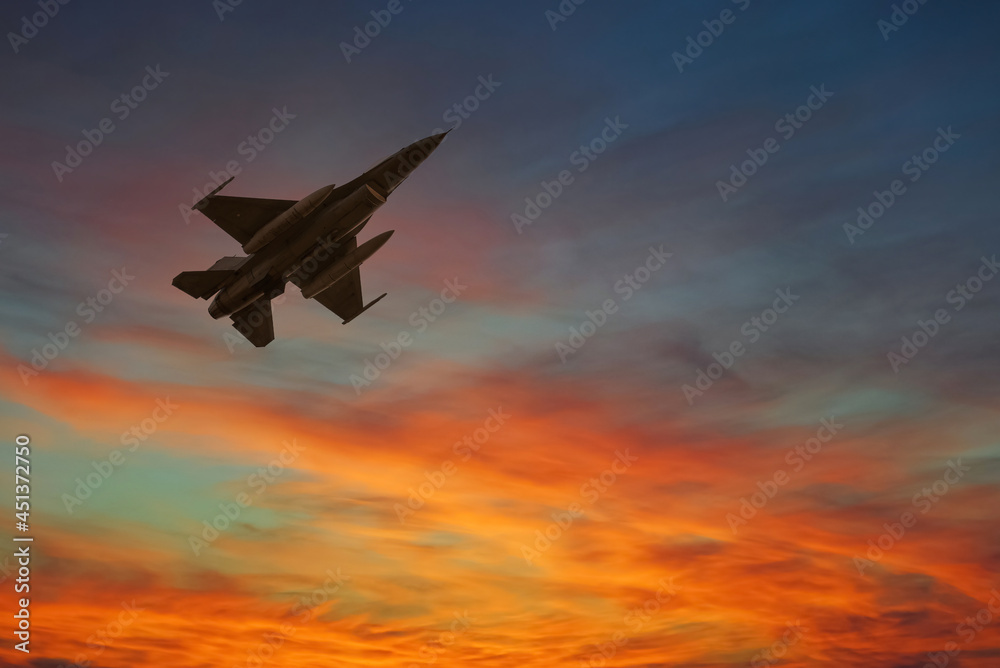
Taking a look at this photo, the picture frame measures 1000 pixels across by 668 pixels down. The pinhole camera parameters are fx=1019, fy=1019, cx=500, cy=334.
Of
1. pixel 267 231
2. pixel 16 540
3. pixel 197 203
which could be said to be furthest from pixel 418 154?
pixel 16 540

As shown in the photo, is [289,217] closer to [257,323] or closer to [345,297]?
[257,323]

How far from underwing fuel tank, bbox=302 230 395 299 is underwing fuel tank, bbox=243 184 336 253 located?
4843 mm

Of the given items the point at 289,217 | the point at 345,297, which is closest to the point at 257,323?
the point at 345,297

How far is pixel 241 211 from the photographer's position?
89375mm

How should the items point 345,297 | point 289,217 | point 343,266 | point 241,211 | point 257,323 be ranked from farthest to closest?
point 345,297, point 257,323, point 241,211, point 343,266, point 289,217

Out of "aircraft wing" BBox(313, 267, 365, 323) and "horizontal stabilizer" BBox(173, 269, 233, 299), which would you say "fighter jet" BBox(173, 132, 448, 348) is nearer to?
"horizontal stabilizer" BBox(173, 269, 233, 299)

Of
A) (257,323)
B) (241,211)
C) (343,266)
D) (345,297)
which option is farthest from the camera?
(345,297)

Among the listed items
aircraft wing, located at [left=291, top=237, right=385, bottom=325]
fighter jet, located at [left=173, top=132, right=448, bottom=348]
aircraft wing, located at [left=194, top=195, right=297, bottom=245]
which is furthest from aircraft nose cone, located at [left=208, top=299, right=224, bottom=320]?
aircraft wing, located at [left=291, top=237, right=385, bottom=325]

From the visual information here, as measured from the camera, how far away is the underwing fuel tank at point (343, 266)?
84875mm

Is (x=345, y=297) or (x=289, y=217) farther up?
(x=345, y=297)

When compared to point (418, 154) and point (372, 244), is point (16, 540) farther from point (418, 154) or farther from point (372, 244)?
point (418, 154)

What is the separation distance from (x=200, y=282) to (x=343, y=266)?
46.5 ft

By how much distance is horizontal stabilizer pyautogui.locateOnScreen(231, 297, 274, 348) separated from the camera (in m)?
94.1

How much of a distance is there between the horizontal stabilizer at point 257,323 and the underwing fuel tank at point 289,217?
28.5 ft
